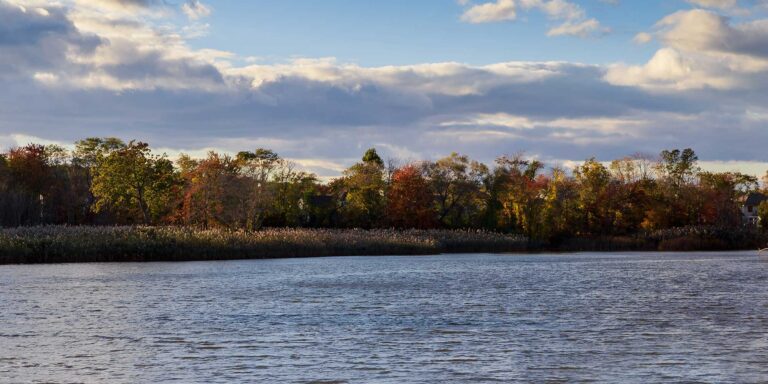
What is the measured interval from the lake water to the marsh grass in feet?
39.9

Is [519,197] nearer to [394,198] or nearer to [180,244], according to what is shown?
[394,198]

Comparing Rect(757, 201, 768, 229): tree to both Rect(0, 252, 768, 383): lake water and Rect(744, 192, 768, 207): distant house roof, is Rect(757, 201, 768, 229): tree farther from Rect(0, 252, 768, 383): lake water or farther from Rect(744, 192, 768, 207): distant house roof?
Rect(0, 252, 768, 383): lake water

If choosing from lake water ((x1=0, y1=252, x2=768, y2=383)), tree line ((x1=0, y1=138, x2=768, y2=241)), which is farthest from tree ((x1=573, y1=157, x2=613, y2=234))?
lake water ((x1=0, y1=252, x2=768, y2=383))

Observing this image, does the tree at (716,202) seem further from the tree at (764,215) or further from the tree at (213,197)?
the tree at (213,197)

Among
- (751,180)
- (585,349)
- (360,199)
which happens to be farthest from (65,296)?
(751,180)

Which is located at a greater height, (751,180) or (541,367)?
(751,180)

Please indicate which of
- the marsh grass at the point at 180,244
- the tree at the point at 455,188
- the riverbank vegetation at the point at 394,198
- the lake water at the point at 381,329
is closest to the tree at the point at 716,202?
the riverbank vegetation at the point at 394,198

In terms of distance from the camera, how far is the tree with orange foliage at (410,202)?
342 ft

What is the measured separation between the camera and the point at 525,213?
353ft

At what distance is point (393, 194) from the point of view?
350 feet

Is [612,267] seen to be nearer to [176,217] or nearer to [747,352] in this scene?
[747,352]

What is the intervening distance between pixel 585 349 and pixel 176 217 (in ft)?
249

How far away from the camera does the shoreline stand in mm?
57531

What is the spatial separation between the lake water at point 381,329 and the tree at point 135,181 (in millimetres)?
46802
